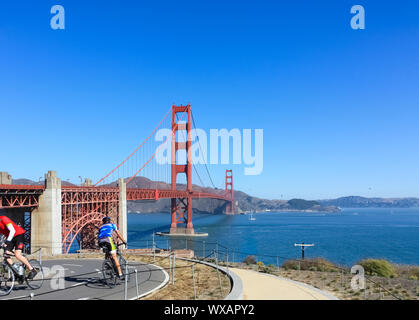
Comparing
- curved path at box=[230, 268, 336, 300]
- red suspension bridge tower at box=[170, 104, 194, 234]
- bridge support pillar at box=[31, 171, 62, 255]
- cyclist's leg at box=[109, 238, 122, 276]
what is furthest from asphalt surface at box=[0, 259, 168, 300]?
red suspension bridge tower at box=[170, 104, 194, 234]

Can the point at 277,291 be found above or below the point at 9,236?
below

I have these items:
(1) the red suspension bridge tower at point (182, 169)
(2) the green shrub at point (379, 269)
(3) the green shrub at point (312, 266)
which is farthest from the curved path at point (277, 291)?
(1) the red suspension bridge tower at point (182, 169)

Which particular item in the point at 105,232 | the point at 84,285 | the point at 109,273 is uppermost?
the point at 105,232

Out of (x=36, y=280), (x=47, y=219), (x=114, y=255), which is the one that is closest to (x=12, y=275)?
(x=36, y=280)

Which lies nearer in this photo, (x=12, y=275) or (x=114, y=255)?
(x=12, y=275)

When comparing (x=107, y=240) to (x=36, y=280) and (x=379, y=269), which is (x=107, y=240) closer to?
(x=36, y=280)

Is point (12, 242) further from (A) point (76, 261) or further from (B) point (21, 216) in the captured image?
(B) point (21, 216)

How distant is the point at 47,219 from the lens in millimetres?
31359

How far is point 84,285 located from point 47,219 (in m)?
24.0

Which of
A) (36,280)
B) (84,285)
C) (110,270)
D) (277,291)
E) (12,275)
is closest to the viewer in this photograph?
(12,275)

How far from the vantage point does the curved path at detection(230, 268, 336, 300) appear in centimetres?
855
